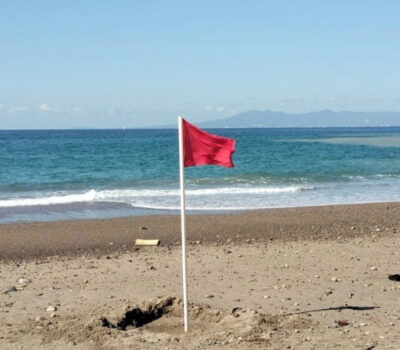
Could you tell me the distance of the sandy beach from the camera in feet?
24.7

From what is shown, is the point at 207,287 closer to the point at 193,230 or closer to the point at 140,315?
the point at 140,315

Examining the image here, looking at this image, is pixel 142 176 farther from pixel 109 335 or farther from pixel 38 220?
pixel 109 335

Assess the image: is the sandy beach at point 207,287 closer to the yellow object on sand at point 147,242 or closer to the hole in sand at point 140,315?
the hole in sand at point 140,315

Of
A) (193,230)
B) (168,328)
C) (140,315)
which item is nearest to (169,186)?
(193,230)

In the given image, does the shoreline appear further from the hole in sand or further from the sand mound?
the sand mound

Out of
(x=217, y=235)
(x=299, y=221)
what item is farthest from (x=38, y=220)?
(x=299, y=221)

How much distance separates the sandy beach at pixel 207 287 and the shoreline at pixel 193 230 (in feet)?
0.15

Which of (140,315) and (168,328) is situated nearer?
(168,328)

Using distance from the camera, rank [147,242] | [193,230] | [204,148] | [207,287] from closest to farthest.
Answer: [204,148], [207,287], [147,242], [193,230]

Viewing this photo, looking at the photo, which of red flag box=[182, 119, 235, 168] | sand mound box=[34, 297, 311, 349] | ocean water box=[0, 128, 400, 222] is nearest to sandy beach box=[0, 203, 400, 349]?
sand mound box=[34, 297, 311, 349]

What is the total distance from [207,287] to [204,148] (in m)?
2.67

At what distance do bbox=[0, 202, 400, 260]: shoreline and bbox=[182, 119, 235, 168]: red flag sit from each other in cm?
538

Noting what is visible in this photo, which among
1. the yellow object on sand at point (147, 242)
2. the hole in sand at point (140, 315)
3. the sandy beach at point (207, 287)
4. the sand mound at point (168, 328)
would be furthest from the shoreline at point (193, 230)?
the sand mound at point (168, 328)

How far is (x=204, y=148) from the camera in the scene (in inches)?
313
